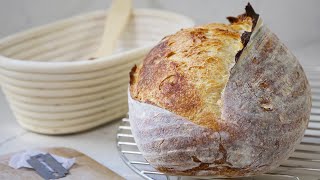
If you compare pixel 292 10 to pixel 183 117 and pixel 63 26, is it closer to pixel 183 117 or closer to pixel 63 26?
pixel 63 26

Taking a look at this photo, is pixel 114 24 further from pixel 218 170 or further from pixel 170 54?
pixel 218 170

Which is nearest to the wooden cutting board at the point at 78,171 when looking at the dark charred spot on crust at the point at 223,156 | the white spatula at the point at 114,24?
the dark charred spot on crust at the point at 223,156

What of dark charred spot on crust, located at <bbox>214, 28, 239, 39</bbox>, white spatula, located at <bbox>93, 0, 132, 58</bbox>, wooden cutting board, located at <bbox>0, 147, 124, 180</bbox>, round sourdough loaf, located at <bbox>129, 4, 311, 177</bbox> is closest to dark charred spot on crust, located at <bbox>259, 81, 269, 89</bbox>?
round sourdough loaf, located at <bbox>129, 4, 311, 177</bbox>

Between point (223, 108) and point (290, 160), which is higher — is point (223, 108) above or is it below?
above

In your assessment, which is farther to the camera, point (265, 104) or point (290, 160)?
point (290, 160)

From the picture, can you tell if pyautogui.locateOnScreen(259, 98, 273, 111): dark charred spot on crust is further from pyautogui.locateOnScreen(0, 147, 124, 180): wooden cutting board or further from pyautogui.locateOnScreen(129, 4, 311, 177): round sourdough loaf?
pyautogui.locateOnScreen(0, 147, 124, 180): wooden cutting board

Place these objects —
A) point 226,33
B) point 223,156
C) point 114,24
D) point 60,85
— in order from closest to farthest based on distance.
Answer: point 223,156
point 226,33
point 60,85
point 114,24

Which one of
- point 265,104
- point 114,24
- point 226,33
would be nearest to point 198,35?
point 226,33

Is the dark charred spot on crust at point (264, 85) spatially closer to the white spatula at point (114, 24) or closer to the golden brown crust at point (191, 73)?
the golden brown crust at point (191, 73)
